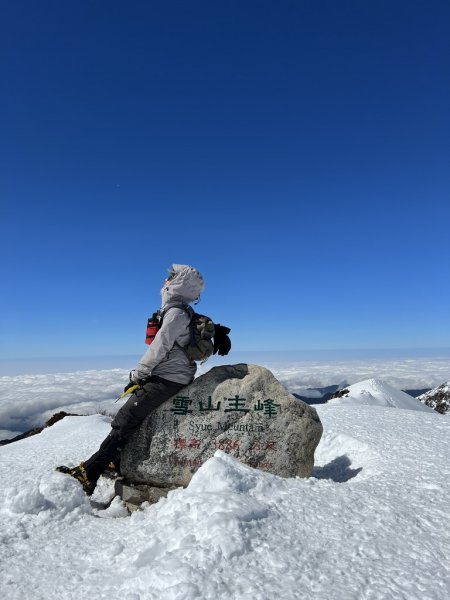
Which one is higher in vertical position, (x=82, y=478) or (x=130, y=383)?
(x=130, y=383)

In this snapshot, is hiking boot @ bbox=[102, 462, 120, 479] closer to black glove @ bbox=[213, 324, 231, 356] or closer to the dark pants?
the dark pants

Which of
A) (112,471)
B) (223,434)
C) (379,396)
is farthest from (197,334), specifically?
(379,396)

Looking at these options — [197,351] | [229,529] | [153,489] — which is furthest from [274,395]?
[229,529]

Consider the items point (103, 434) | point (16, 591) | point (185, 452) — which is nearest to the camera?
point (16, 591)

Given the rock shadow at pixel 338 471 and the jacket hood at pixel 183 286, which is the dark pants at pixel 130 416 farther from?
the rock shadow at pixel 338 471

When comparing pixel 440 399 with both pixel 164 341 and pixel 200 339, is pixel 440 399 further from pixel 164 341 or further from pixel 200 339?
pixel 164 341

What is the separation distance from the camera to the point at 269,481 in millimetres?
6238

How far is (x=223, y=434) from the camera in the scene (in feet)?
25.0

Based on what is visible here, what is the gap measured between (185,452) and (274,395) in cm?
197

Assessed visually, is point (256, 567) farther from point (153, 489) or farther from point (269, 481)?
point (153, 489)

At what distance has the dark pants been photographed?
761 cm

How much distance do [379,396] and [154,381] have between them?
2042 cm

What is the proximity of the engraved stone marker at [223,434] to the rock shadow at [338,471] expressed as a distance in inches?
35.4

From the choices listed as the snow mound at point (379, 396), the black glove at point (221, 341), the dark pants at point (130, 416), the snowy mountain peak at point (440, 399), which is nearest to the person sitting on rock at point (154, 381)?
A: the dark pants at point (130, 416)
